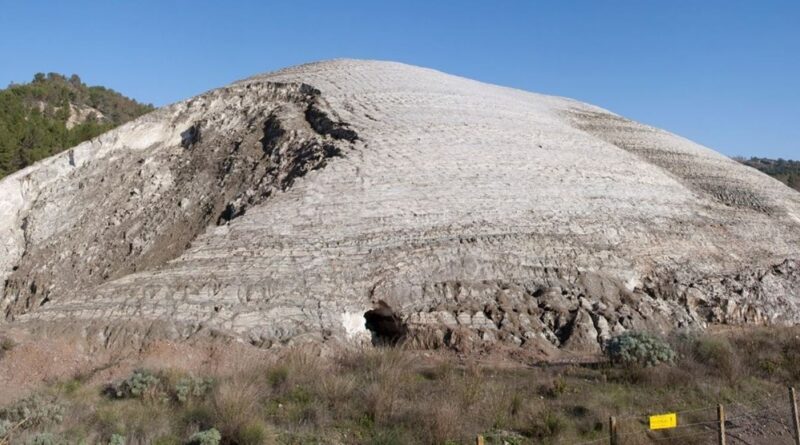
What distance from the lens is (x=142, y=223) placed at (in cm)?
1809

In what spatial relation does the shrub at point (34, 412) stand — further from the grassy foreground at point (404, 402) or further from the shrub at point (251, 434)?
the shrub at point (251, 434)

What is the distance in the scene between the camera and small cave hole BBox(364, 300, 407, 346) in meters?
13.3

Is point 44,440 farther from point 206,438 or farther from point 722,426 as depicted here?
point 722,426

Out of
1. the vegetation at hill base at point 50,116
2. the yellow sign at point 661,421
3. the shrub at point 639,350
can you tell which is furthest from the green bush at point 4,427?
the vegetation at hill base at point 50,116

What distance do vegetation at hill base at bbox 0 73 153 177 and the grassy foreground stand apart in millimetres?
25337

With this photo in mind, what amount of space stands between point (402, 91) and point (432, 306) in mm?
10921

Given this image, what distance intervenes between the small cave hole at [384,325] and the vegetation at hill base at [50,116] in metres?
24.0

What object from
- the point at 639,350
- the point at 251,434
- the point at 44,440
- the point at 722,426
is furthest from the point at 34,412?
the point at 639,350

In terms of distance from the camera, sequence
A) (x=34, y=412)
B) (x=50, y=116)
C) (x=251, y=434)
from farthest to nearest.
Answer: (x=50, y=116), (x=34, y=412), (x=251, y=434)

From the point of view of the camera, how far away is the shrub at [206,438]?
25.7 ft

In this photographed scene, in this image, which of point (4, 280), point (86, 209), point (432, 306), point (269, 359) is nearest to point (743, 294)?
point (432, 306)

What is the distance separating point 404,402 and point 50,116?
52072 mm

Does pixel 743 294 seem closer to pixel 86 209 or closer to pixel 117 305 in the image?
pixel 117 305

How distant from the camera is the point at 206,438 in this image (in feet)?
25.7
